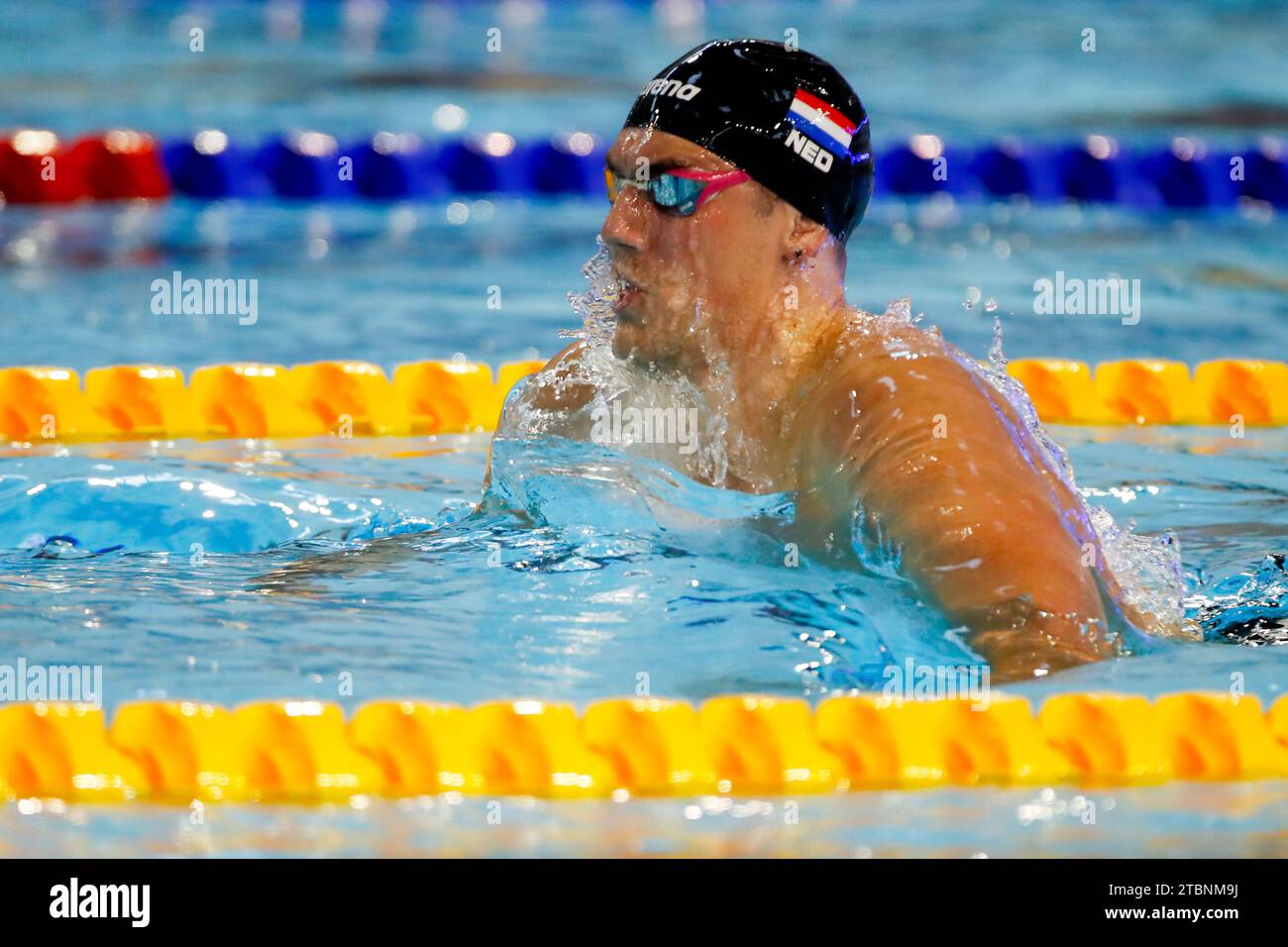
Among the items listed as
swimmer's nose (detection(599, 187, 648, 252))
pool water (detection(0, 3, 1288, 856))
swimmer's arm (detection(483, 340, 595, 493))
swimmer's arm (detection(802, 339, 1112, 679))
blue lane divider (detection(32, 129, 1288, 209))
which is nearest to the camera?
pool water (detection(0, 3, 1288, 856))

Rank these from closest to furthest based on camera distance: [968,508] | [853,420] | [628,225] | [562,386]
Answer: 1. [968,508]
2. [853,420]
3. [628,225]
4. [562,386]

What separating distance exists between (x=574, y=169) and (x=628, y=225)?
521 centimetres

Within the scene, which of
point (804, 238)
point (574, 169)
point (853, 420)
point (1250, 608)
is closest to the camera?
point (853, 420)

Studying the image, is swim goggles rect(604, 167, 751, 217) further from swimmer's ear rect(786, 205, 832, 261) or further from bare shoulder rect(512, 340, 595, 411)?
bare shoulder rect(512, 340, 595, 411)

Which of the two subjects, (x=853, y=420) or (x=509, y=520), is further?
(x=509, y=520)

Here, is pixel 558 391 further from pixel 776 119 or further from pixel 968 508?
pixel 968 508

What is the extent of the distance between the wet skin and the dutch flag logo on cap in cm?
13

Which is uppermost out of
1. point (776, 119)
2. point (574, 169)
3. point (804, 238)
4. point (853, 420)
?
point (574, 169)

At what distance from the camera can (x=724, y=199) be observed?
108 inches

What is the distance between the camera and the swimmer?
2389 millimetres

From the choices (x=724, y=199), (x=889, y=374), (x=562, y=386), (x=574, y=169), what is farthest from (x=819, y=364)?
(x=574, y=169)

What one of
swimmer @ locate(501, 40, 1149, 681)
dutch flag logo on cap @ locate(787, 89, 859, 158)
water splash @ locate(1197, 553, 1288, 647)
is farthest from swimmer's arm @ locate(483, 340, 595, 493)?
water splash @ locate(1197, 553, 1288, 647)

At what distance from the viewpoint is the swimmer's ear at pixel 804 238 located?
2773 mm
